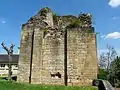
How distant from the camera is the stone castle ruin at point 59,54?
14.1 metres

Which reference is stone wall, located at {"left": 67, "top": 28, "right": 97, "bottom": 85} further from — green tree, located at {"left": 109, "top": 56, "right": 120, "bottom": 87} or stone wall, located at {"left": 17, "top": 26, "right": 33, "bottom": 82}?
green tree, located at {"left": 109, "top": 56, "right": 120, "bottom": 87}

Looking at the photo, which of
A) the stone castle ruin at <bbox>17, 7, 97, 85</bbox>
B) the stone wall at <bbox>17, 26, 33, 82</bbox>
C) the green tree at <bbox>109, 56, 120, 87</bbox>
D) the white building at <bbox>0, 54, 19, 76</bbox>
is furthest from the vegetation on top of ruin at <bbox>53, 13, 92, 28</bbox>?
the white building at <bbox>0, 54, 19, 76</bbox>

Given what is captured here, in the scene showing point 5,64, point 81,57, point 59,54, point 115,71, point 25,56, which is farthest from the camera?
point 5,64

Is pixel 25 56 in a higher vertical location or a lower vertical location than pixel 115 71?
higher

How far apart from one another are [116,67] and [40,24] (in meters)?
24.8

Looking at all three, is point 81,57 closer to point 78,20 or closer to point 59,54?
A: point 59,54

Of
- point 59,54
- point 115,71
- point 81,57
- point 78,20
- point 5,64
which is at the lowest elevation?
point 115,71

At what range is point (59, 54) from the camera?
47.4 ft

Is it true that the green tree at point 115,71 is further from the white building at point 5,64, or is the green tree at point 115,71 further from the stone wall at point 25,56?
the stone wall at point 25,56

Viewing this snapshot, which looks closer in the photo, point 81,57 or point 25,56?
point 81,57

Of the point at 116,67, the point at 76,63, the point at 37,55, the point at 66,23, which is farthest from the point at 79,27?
the point at 116,67

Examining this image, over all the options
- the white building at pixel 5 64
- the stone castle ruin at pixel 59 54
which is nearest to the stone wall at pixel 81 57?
the stone castle ruin at pixel 59 54

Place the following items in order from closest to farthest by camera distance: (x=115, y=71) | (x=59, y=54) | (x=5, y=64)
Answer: (x=59, y=54), (x=115, y=71), (x=5, y=64)

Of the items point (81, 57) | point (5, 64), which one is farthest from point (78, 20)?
point (5, 64)
